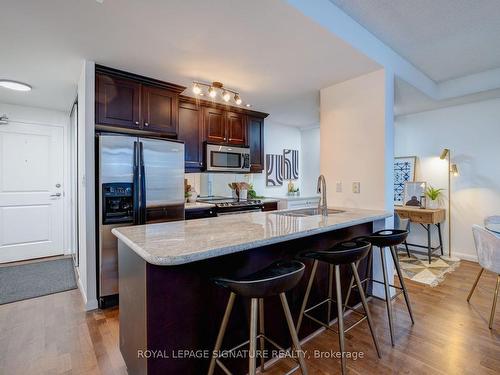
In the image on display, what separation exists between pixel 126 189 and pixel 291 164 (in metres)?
3.50

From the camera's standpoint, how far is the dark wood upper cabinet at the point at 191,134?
3.49 metres

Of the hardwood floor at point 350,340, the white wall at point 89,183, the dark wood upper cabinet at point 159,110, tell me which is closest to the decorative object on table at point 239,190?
the dark wood upper cabinet at point 159,110

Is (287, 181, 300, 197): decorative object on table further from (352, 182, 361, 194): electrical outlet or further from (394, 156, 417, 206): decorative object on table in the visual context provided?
(352, 182, 361, 194): electrical outlet

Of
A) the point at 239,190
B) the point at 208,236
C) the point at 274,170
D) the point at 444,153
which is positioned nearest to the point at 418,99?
the point at 444,153

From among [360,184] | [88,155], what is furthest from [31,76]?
[360,184]

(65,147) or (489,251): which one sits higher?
(65,147)

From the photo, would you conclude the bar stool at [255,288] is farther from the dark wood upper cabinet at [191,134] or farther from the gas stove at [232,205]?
the dark wood upper cabinet at [191,134]

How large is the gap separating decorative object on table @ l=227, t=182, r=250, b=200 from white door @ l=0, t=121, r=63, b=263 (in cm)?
279

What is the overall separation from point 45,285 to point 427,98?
5293 millimetres

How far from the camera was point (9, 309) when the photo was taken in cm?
248

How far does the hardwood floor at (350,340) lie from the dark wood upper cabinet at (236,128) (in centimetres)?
267

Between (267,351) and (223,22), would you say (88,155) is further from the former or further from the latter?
(267,351)

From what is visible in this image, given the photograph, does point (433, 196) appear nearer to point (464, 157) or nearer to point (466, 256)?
point (464, 157)

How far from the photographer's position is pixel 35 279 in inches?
126
